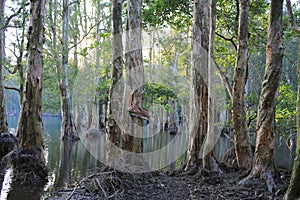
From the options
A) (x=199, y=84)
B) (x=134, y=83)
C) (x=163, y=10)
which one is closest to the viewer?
(x=134, y=83)

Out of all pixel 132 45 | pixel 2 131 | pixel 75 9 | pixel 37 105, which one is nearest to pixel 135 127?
pixel 132 45

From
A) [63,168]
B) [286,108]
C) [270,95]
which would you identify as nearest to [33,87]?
[63,168]

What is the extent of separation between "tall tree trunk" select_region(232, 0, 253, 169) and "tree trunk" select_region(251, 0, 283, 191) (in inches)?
77.8

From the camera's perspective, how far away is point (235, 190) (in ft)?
20.1

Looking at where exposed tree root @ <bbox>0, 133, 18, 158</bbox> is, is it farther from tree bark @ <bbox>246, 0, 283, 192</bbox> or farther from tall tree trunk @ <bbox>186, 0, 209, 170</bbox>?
tree bark @ <bbox>246, 0, 283, 192</bbox>

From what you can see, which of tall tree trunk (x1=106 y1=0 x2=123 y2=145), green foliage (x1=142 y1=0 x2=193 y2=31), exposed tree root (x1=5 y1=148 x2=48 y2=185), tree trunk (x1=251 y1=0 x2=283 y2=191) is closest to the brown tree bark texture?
tree trunk (x1=251 y1=0 x2=283 y2=191)

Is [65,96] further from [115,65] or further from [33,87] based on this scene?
[115,65]

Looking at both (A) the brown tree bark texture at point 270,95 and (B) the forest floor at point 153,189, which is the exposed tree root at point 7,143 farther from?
(A) the brown tree bark texture at point 270,95

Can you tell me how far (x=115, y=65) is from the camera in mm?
7332

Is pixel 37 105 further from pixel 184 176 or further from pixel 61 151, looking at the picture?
pixel 61 151

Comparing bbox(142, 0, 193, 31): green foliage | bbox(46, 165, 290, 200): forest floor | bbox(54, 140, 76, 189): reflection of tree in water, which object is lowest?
bbox(54, 140, 76, 189): reflection of tree in water

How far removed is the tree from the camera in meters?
6.18

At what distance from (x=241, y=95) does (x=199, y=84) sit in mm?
1147

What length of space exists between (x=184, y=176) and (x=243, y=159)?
1878mm
